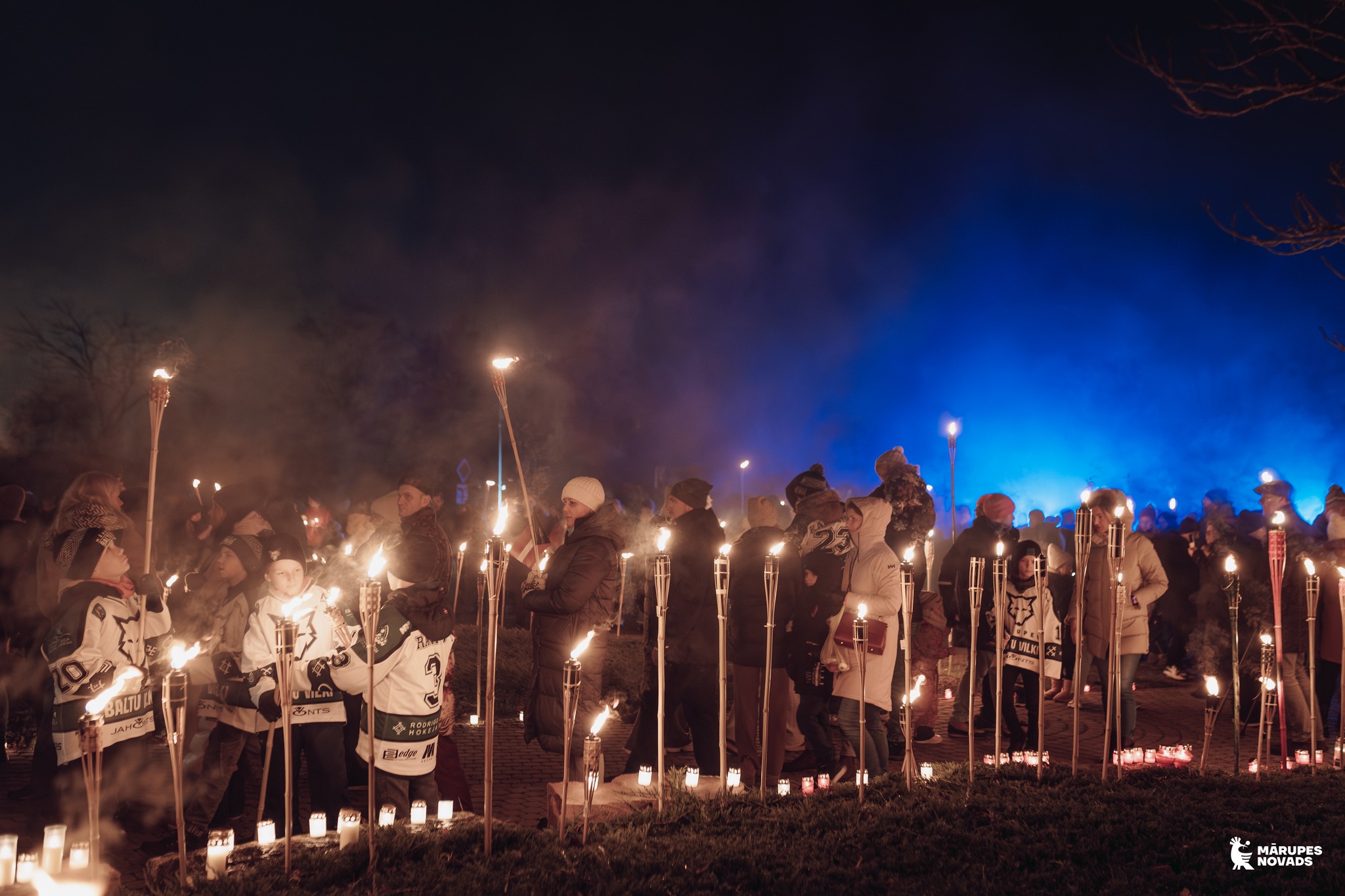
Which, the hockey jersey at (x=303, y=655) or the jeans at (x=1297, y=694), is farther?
the jeans at (x=1297, y=694)

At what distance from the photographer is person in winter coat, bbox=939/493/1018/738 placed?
24.9ft

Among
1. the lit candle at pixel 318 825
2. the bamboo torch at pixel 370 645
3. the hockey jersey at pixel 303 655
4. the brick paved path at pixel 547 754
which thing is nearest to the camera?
the bamboo torch at pixel 370 645

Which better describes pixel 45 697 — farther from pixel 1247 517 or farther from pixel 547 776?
pixel 1247 517

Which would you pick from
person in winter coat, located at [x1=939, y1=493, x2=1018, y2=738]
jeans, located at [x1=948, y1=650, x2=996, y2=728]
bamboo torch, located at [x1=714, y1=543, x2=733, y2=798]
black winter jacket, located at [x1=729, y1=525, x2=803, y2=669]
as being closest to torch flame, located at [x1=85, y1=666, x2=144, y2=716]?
bamboo torch, located at [x1=714, y1=543, x2=733, y2=798]

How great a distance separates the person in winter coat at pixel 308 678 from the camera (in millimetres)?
4609

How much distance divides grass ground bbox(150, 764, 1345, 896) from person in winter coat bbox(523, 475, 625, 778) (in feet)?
3.69

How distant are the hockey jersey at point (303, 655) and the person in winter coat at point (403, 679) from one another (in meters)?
0.12

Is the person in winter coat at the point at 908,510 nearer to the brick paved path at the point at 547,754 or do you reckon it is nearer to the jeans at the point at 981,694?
the jeans at the point at 981,694

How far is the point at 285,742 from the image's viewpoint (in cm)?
333

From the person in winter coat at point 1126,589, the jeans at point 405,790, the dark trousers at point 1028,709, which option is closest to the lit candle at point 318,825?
the jeans at point 405,790

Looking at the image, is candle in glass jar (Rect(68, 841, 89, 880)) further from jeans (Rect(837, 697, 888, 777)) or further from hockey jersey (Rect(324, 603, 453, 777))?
jeans (Rect(837, 697, 888, 777))

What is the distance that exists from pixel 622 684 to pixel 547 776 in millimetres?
3156

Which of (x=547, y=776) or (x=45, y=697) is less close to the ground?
(x=45, y=697)

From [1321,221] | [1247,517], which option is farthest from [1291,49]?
[1247,517]
